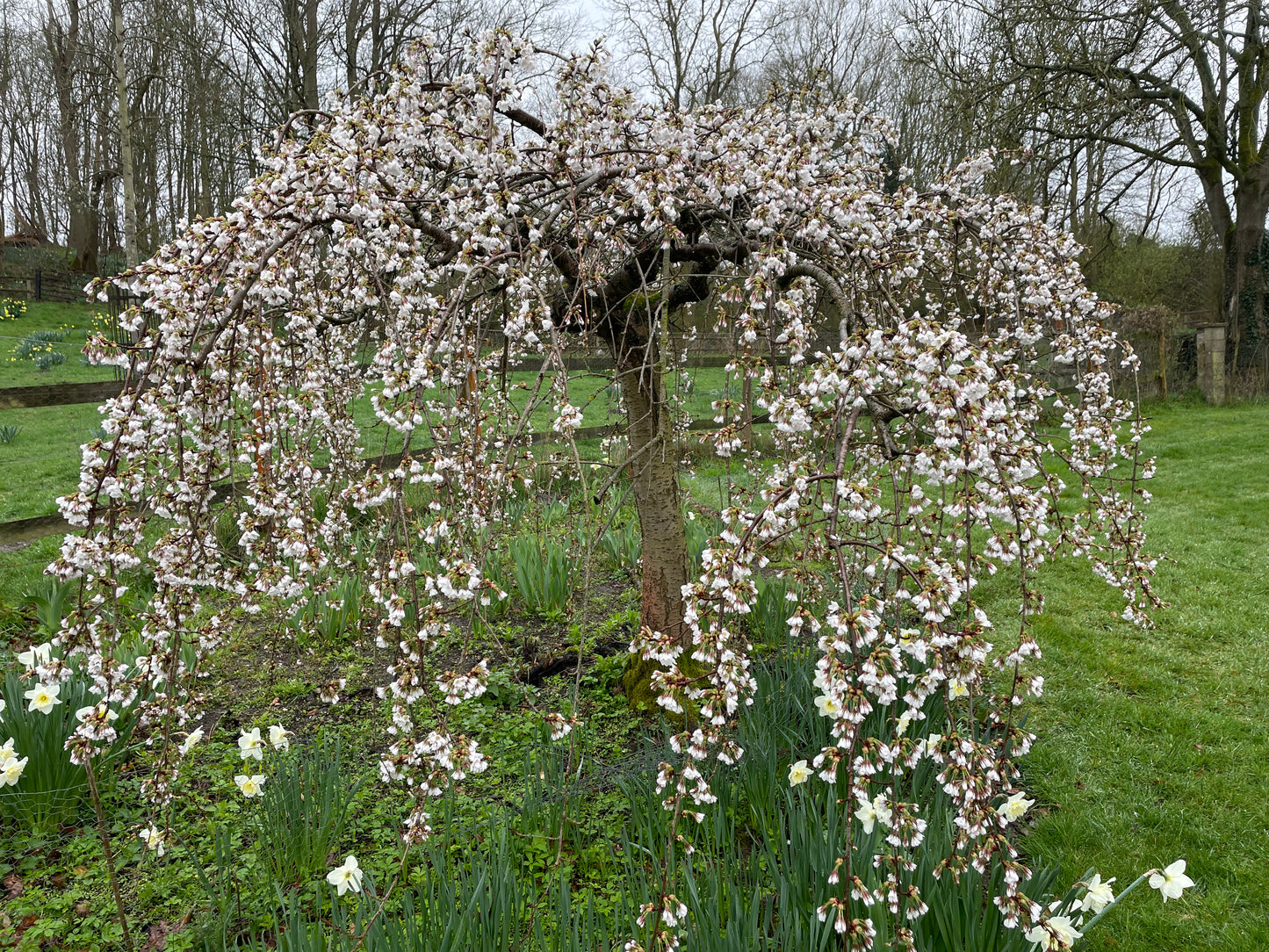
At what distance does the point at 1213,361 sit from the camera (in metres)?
11.9

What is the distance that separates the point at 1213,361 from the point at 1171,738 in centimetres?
1124

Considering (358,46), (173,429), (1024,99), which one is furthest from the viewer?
(358,46)

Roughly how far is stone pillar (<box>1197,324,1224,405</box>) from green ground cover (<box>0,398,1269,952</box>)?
25.3 ft

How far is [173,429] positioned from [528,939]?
1671mm

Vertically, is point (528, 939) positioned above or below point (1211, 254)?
below

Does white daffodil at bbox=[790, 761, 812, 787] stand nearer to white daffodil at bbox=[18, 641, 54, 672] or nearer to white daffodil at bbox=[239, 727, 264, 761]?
white daffodil at bbox=[239, 727, 264, 761]

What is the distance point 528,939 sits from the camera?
2.01 meters

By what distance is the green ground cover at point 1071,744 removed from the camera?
2.48m

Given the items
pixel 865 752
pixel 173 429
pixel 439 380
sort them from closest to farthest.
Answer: pixel 865 752 < pixel 173 429 < pixel 439 380

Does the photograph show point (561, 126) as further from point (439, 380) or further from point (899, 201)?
point (899, 201)

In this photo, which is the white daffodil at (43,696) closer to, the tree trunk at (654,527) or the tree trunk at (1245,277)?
the tree trunk at (654,527)

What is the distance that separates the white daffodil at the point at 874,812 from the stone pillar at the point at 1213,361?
1326cm

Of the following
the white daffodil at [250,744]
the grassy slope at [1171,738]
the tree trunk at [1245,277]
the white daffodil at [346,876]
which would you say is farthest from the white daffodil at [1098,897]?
the tree trunk at [1245,277]

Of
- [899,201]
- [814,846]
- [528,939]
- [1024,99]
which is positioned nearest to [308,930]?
[528,939]
